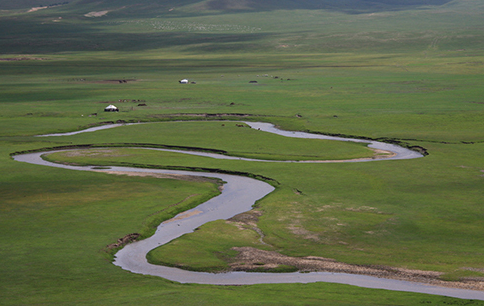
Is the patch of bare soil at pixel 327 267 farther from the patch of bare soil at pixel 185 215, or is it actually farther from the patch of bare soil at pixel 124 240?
the patch of bare soil at pixel 185 215

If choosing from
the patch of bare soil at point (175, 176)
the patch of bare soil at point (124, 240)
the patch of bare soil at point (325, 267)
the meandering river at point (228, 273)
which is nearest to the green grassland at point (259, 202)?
the patch of bare soil at point (124, 240)

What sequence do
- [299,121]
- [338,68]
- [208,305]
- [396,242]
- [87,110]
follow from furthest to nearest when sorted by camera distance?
[338,68]
[87,110]
[299,121]
[396,242]
[208,305]

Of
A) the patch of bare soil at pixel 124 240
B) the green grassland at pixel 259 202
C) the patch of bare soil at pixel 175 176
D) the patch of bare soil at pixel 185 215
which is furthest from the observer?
the patch of bare soil at pixel 175 176

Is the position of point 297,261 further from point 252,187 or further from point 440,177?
point 440,177

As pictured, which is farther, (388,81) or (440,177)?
(388,81)

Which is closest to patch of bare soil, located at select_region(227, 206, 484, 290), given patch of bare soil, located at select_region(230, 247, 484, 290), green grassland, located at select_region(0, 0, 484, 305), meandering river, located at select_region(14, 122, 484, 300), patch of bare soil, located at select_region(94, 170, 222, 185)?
patch of bare soil, located at select_region(230, 247, 484, 290)

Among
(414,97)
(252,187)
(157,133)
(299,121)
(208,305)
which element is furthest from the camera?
(414,97)

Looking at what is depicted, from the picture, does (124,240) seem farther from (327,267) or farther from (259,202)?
(327,267)

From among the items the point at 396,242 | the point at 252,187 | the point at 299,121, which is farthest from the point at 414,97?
the point at 396,242

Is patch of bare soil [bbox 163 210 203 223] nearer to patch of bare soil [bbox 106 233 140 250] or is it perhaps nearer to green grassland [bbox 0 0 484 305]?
green grassland [bbox 0 0 484 305]
